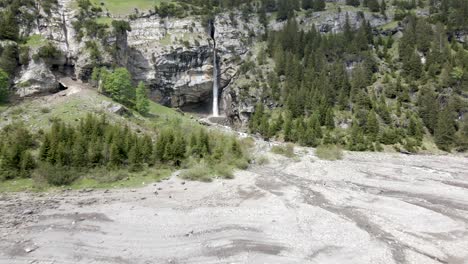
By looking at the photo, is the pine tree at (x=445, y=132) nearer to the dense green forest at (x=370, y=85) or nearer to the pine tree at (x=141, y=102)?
the dense green forest at (x=370, y=85)

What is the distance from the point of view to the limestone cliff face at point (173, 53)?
77.2m

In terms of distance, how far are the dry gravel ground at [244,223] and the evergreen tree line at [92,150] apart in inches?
206

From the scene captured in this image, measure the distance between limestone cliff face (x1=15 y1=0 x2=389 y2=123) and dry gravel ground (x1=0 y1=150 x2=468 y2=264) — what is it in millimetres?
56965

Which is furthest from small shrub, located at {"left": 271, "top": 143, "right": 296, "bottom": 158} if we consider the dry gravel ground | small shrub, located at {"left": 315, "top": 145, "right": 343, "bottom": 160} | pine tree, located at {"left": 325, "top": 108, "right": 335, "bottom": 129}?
pine tree, located at {"left": 325, "top": 108, "right": 335, "bottom": 129}

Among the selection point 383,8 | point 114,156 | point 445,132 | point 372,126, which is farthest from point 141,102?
point 383,8

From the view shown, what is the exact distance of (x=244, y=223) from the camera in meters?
23.9

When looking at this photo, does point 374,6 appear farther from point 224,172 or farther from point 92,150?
point 92,150

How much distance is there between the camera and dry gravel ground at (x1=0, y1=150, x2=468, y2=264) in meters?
19.1

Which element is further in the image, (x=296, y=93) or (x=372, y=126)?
(x=296, y=93)

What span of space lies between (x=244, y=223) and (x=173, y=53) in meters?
81.7

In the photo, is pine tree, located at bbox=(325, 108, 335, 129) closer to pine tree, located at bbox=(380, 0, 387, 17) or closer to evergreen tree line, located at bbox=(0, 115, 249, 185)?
evergreen tree line, located at bbox=(0, 115, 249, 185)

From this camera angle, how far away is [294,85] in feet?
292

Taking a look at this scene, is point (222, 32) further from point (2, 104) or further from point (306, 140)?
point (2, 104)

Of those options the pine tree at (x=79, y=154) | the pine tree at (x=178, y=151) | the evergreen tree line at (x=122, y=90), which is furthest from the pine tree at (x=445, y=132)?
the pine tree at (x=79, y=154)
